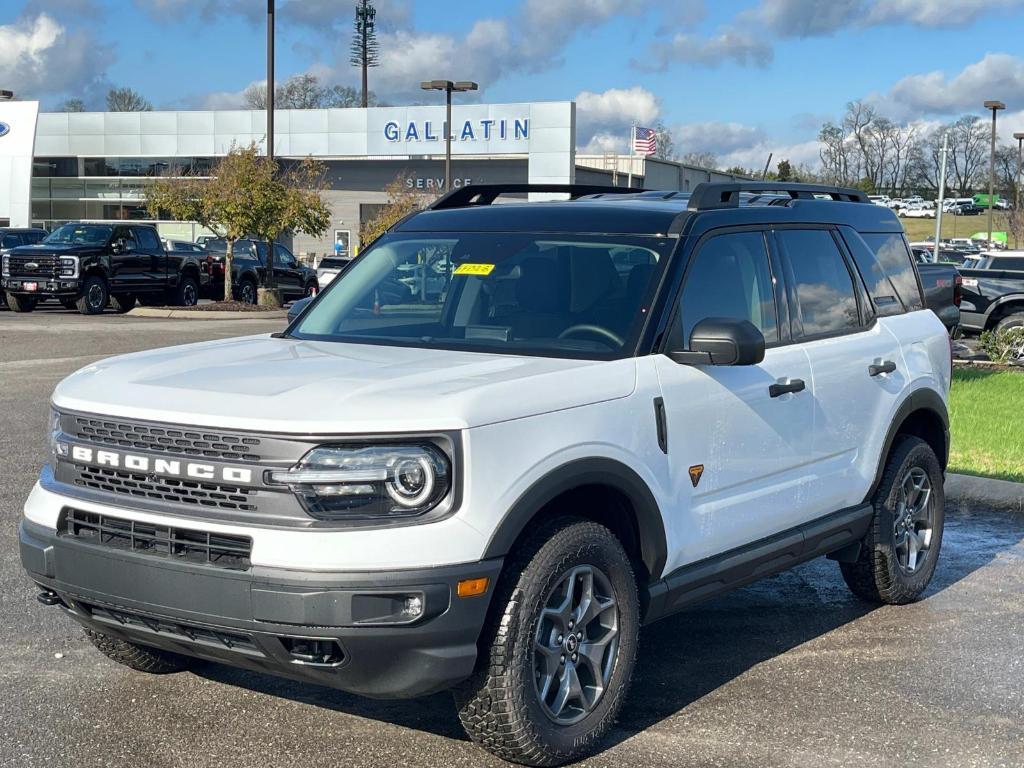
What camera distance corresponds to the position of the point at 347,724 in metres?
4.71

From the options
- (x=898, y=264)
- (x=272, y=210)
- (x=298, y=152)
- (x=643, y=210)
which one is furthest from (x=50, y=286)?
(x=298, y=152)

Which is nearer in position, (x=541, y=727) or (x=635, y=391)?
(x=541, y=727)

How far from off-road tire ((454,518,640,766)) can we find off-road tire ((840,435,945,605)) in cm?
225

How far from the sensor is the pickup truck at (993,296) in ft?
69.3

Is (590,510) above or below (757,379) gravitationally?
below

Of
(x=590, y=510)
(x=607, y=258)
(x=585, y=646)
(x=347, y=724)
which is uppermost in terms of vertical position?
(x=607, y=258)

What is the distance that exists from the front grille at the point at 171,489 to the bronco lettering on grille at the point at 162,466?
2 cm

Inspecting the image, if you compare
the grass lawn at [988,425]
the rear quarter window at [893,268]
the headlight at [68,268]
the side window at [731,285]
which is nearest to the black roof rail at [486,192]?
the side window at [731,285]

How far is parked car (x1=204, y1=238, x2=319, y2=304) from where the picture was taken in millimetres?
33844

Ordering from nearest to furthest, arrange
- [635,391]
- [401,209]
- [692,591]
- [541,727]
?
[541,727], [635,391], [692,591], [401,209]

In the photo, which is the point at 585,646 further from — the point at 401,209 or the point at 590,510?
the point at 401,209

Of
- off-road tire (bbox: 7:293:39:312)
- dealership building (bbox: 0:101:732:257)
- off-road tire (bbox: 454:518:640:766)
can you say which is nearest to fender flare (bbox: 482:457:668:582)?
off-road tire (bbox: 454:518:640:766)

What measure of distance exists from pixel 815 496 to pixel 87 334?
19.8 m

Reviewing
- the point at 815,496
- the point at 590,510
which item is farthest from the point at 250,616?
the point at 815,496
